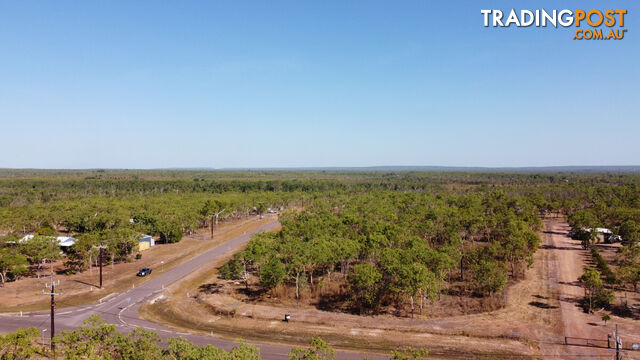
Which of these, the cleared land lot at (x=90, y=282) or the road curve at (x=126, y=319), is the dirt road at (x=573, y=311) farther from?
the cleared land lot at (x=90, y=282)

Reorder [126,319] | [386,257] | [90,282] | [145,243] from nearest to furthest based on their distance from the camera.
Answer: [126,319]
[386,257]
[90,282]
[145,243]

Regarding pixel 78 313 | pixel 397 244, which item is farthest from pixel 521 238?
pixel 78 313

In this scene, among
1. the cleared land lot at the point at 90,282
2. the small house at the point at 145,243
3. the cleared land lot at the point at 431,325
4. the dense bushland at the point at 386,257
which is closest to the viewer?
the cleared land lot at the point at 431,325

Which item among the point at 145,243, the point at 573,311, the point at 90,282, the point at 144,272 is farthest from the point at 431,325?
the point at 145,243

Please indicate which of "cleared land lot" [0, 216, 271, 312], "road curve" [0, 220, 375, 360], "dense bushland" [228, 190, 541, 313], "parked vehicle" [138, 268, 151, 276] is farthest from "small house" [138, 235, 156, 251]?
"dense bushland" [228, 190, 541, 313]

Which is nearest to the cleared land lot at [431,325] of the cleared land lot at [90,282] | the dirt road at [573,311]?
the dirt road at [573,311]

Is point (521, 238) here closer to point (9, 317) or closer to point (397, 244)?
point (397, 244)

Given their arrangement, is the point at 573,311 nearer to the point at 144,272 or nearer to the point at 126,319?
the point at 126,319

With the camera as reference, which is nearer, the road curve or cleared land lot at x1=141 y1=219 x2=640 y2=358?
the road curve

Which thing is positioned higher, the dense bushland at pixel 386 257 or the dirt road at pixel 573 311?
the dense bushland at pixel 386 257

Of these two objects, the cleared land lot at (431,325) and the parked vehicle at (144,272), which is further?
the parked vehicle at (144,272)

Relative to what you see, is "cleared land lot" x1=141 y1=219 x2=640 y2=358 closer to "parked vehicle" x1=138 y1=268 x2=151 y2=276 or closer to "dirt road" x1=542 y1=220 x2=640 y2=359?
"dirt road" x1=542 y1=220 x2=640 y2=359

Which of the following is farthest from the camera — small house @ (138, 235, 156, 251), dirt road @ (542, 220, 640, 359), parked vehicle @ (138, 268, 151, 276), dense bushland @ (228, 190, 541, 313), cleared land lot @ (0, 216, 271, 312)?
small house @ (138, 235, 156, 251)
